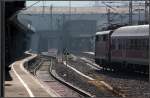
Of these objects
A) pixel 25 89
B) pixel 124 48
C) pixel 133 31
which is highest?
pixel 133 31

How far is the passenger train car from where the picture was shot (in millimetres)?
32031

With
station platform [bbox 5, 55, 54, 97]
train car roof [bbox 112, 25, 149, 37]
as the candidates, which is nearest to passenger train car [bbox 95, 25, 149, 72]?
train car roof [bbox 112, 25, 149, 37]

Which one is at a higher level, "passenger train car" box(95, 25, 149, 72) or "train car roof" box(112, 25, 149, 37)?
"train car roof" box(112, 25, 149, 37)

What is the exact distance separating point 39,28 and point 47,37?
13.5m

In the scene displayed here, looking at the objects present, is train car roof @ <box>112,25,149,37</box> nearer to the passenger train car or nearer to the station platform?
the passenger train car

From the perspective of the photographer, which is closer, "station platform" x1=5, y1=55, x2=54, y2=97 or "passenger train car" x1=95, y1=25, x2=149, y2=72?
"station platform" x1=5, y1=55, x2=54, y2=97

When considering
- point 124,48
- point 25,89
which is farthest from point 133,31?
point 25,89

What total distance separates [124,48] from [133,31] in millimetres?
2141

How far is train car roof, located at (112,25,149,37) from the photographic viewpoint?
32.1 metres

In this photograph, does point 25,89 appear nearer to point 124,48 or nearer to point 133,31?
point 133,31

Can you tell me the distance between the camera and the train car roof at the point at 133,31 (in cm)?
3209

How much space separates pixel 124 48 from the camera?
3628 centimetres

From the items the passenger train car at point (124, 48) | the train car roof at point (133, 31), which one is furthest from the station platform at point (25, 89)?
the train car roof at point (133, 31)

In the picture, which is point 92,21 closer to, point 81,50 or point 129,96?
point 81,50
